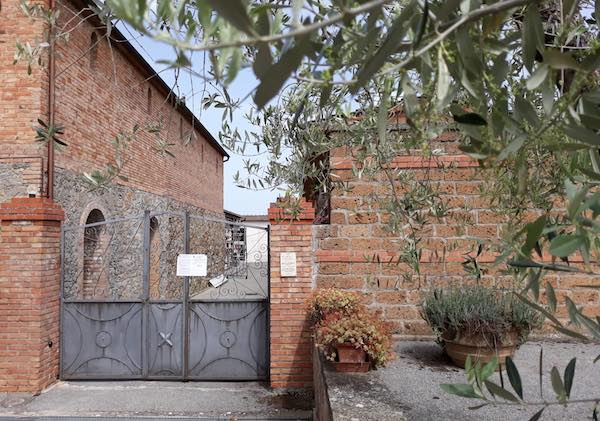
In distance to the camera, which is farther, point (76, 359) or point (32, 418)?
point (76, 359)

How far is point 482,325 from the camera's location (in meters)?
3.92

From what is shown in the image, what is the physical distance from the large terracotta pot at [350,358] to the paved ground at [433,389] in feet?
0.34

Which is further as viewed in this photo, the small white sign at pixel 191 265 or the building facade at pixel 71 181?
the small white sign at pixel 191 265

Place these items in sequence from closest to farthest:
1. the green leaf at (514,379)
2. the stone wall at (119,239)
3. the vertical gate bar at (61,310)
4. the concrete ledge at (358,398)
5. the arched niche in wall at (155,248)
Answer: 1. the green leaf at (514,379)
2. the concrete ledge at (358,398)
3. the vertical gate bar at (61,310)
4. the stone wall at (119,239)
5. the arched niche in wall at (155,248)

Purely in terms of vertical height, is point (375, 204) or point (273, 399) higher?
point (375, 204)

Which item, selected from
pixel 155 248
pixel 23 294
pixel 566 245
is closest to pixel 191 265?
pixel 23 294

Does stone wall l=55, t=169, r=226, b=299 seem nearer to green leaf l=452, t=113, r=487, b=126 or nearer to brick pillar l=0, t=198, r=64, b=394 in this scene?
brick pillar l=0, t=198, r=64, b=394

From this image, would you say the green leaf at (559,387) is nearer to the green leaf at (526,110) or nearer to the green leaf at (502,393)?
the green leaf at (502,393)

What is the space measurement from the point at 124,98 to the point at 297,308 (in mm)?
7280

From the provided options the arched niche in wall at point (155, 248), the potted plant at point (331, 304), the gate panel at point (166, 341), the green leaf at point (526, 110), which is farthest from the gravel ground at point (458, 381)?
the arched niche in wall at point (155, 248)

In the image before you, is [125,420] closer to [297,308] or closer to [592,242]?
[297,308]

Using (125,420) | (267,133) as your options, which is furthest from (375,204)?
(125,420)

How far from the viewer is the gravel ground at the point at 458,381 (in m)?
2.95

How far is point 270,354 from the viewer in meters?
6.10
